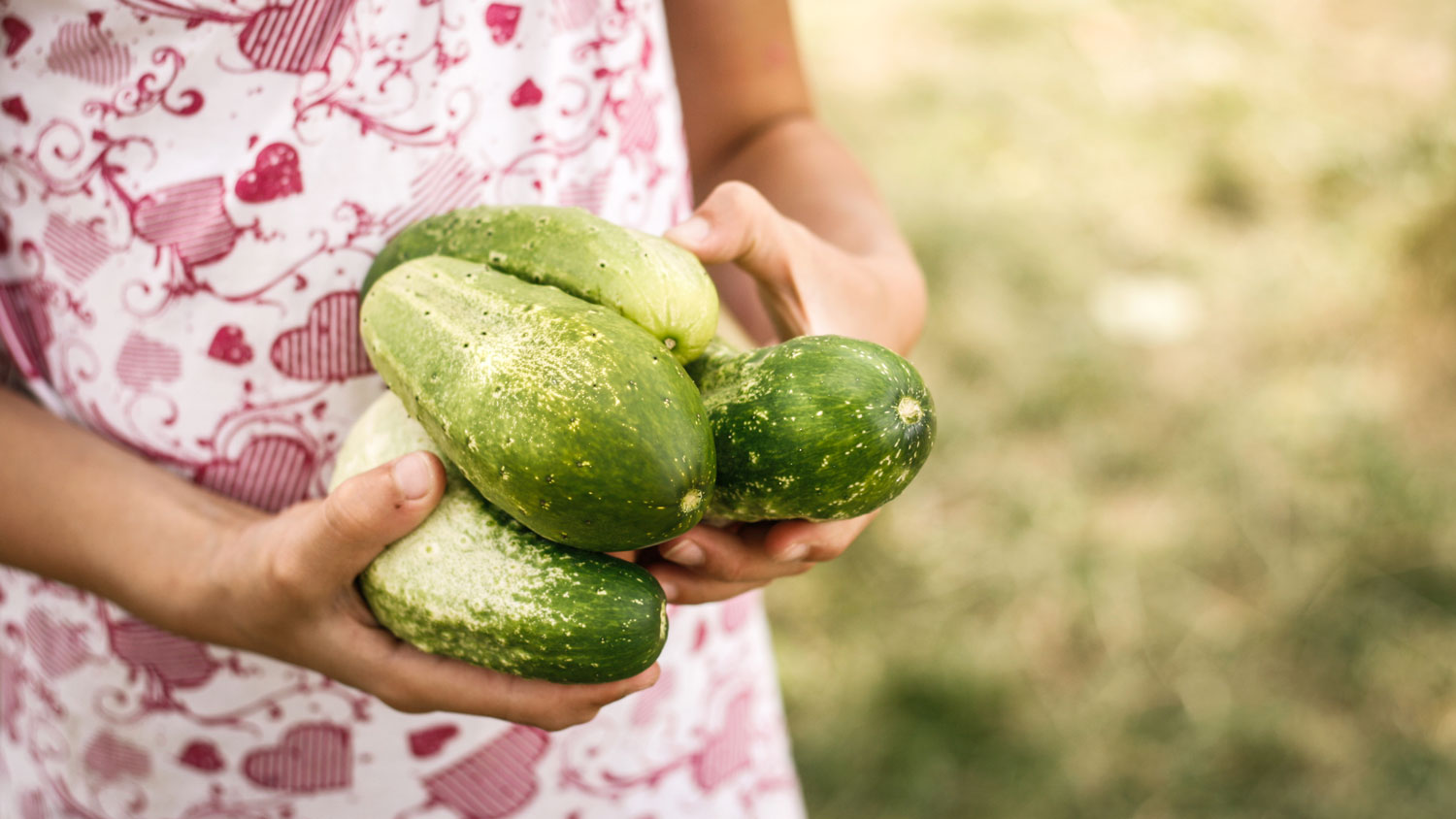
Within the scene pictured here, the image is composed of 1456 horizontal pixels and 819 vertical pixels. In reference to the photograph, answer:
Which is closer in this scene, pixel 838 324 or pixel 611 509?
pixel 611 509

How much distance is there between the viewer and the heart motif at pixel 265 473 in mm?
1592

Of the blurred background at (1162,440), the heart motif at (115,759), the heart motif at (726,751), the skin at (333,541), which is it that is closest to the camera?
the skin at (333,541)

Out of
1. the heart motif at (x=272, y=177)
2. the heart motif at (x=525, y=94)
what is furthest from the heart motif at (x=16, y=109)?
the heart motif at (x=525, y=94)

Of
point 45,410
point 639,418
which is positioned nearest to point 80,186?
point 45,410

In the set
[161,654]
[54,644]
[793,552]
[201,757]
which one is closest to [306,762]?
[201,757]

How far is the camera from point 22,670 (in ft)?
6.09

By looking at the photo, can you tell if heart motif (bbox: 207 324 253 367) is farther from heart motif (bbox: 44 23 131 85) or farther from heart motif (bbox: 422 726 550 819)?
heart motif (bbox: 422 726 550 819)

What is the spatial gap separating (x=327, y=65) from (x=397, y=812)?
4.01 feet

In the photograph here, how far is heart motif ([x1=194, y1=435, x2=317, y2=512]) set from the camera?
5.22 feet

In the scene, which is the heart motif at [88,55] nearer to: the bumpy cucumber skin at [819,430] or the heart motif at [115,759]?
the bumpy cucumber skin at [819,430]

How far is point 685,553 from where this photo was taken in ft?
4.65

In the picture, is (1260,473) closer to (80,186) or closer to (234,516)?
(234,516)

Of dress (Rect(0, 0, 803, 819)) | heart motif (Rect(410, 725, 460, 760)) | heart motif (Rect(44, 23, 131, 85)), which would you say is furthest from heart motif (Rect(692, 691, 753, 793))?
heart motif (Rect(44, 23, 131, 85))

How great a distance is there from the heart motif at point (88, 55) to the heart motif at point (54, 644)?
0.87 m
